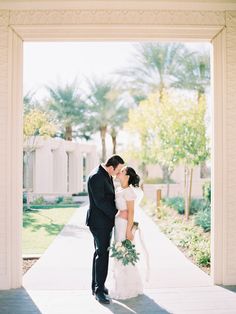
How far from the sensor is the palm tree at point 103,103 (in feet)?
81.7

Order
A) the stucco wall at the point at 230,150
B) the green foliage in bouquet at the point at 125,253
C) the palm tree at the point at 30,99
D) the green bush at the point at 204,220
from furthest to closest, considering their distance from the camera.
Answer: the palm tree at the point at 30,99
the green bush at the point at 204,220
the stucco wall at the point at 230,150
the green foliage in bouquet at the point at 125,253

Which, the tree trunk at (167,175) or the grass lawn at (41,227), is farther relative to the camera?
the tree trunk at (167,175)

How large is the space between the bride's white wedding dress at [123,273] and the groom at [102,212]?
136mm

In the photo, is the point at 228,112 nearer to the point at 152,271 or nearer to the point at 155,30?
the point at 155,30

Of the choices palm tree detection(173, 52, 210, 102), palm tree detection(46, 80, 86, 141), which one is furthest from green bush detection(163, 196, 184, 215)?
palm tree detection(46, 80, 86, 141)

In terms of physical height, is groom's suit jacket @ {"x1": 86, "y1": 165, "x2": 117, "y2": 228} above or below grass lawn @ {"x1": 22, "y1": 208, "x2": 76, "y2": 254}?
above

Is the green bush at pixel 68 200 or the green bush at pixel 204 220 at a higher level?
the green bush at pixel 204 220

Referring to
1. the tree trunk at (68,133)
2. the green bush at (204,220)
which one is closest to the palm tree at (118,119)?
the tree trunk at (68,133)

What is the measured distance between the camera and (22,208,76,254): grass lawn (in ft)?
31.7

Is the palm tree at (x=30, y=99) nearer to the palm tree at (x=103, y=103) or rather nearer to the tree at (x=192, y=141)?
the palm tree at (x=103, y=103)

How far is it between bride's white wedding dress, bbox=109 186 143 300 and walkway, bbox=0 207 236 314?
4.6 inches

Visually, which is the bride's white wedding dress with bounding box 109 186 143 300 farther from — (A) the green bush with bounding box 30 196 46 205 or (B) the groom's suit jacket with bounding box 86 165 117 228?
(A) the green bush with bounding box 30 196 46 205

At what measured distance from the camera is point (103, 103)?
2531 cm

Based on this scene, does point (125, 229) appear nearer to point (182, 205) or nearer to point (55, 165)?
point (182, 205)
